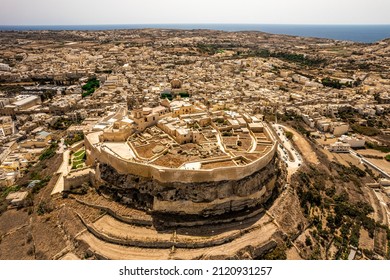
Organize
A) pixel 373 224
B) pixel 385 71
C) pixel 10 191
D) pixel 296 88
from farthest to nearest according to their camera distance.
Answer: pixel 385 71
pixel 296 88
pixel 10 191
pixel 373 224

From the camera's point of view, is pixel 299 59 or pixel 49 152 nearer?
pixel 49 152

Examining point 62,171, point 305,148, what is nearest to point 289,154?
point 305,148

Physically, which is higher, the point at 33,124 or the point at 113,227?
the point at 113,227

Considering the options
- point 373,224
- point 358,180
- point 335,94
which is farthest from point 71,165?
point 335,94

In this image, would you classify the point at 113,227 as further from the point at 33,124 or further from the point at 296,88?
the point at 296,88

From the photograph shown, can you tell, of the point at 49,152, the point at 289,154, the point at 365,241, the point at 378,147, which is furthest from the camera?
the point at 378,147

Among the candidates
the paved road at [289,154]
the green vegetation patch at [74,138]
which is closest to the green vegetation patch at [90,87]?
the green vegetation patch at [74,138]

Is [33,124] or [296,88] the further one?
[296,88]

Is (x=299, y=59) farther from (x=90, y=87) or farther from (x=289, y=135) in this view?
(x=289, y=135)

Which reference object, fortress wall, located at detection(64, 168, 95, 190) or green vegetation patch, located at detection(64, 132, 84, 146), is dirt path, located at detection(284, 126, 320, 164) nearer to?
fortress wall, located at detection(64, 168, 95, 190)
